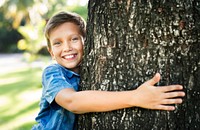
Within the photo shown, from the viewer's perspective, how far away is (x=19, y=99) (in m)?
12.1

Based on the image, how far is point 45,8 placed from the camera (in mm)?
26562

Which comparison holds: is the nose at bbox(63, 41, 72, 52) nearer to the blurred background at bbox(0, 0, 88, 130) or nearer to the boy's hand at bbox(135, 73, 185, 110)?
the boy's hand at bbox(135, 73, 185, 110)

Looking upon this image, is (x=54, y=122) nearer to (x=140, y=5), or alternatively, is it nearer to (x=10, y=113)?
(x=140, y=5)

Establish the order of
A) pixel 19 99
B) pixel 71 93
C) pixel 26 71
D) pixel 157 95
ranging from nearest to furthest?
1. pixel 157 95
2. pixel 71 93
3. pixel 19 99
4. pixel 26 71

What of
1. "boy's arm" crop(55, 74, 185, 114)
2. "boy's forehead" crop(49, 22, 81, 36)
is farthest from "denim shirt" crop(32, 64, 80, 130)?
"boy's forehead" crop(49, 22, 81, 36)

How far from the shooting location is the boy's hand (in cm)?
225

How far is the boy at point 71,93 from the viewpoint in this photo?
2277 mm

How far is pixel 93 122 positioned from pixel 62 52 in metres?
0.51

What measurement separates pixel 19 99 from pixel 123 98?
1009cm

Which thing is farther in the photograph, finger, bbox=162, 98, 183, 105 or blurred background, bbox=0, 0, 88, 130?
blurred background, bbox=0, 0, 88, 130

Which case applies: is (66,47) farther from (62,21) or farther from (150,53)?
(150,53)

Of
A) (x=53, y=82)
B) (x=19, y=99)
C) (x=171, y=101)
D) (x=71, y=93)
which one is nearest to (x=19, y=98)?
(x=19, y=99)

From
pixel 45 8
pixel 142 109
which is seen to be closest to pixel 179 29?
pixel 142 109

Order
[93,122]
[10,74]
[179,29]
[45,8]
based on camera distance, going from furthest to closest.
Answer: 1. [45,8]
2. [10,74]
3. [93,122]
4. [179,29]
